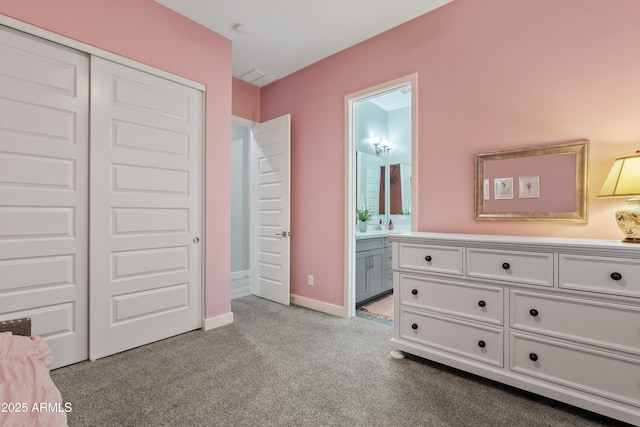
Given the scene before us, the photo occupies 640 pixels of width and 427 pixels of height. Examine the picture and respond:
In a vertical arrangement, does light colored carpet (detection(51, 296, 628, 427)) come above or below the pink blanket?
below

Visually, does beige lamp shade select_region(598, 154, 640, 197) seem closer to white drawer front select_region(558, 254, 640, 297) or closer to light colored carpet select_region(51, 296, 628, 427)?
white drawer front select_region(558, 254, 640, 297)

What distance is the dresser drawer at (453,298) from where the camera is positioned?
2.03 metres

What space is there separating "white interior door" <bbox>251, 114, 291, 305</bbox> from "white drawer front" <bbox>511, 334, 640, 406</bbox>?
2508 mm

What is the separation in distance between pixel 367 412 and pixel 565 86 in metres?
2.46

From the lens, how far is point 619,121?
1.98 meters

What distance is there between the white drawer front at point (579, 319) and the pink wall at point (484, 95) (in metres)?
0.56

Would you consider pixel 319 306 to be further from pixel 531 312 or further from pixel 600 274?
pixel 600 274

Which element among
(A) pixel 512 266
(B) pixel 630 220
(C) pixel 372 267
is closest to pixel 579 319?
(A) pixel 512 266

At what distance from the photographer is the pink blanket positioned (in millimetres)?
865

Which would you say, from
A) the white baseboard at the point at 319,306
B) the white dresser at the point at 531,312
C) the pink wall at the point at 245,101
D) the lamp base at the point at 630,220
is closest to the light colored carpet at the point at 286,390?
the white dresser at the point at 531,312

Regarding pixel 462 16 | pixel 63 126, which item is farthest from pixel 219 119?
Result: pixel 462 16

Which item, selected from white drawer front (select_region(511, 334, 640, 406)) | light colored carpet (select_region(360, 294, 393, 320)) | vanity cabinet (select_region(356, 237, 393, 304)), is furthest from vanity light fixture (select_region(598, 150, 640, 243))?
vanity cabinet (select_region(356, 237, 393, 304))

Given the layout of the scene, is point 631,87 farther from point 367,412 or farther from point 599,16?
point 367,412

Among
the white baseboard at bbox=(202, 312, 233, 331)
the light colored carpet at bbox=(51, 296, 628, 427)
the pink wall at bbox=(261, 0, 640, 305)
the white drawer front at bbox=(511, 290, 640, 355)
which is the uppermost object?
the pink wall at bbox=(261, 0, 640, 305)
